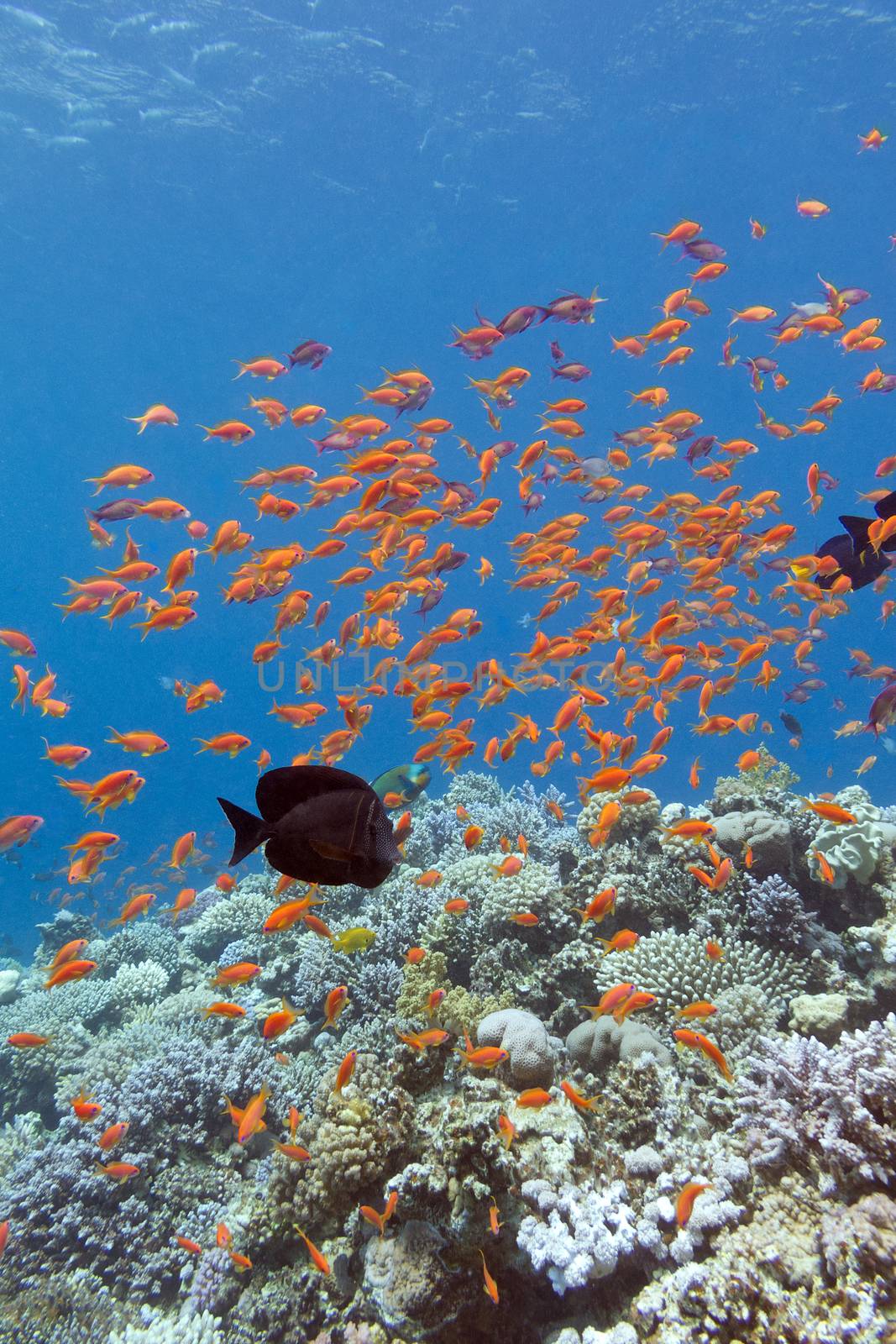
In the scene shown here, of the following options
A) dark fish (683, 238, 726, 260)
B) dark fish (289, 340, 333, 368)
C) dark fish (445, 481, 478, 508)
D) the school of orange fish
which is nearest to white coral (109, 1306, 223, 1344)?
the school of orange fish

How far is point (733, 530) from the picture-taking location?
311 inches

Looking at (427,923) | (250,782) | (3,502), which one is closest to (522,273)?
(427,923)

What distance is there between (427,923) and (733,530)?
6080 millimetres

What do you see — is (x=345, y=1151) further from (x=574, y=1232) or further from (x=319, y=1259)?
(x=574, y=1232)

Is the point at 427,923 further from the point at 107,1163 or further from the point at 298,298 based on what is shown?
the point at 298,298

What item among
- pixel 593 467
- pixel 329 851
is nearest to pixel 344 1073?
pixel 329 851

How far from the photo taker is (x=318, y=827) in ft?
5.21

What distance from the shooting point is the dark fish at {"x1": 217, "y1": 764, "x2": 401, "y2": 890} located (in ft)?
5.21

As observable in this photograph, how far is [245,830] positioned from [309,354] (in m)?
7.55

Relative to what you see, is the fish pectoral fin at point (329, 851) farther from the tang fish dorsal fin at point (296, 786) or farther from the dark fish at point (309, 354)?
the dark fish at point (309, 354)

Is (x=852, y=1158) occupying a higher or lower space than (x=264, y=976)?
lower

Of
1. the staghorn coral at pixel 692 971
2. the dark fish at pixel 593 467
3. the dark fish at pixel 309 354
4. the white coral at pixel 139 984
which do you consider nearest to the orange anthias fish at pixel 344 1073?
the staghorn coral at pixel 692 971

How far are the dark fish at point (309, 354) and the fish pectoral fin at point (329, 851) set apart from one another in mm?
7315

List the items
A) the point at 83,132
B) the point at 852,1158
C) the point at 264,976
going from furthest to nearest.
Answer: the point at 83,132
the point at 264,976
the point at 852,1158
